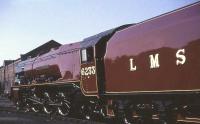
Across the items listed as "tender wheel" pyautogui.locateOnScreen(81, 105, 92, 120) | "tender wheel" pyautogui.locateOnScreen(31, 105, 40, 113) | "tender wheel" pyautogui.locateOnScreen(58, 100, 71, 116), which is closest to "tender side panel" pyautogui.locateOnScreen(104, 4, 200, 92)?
"tender wheel" pyautogui.locateOnScreen(81, 105, 92, 120)

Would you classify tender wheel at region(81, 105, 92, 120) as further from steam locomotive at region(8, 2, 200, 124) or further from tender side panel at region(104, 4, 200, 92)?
tender side panel at region(104, 4, 200, 92)

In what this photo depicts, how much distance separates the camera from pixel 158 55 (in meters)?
9.59

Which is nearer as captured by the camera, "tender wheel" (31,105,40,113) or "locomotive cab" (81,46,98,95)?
"locomotive cab" (81,46,98,95)

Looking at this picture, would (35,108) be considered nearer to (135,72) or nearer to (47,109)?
(47,109)

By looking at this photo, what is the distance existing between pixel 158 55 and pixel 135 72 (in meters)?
1.28

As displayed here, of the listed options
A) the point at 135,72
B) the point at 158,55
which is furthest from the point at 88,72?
the point at 158,55

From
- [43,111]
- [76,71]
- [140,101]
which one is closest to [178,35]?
[140,101]

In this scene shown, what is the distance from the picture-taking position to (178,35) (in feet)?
29.2

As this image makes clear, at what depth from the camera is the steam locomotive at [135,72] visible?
868 centimetres

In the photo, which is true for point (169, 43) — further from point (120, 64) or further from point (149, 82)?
point (120, 64)

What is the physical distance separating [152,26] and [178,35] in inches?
51.0

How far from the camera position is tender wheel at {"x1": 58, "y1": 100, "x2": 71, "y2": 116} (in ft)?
51.2

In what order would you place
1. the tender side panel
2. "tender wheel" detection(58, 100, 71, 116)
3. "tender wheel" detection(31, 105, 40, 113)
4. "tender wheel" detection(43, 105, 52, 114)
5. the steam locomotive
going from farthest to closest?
"tender wheel" detection(31, 105, 40, 113) → "tender wheel" detection(43, 105, 52, 114) → "tender wheel" detection(58, 100, 71, 116) → the steam locomotive → the tender side panel

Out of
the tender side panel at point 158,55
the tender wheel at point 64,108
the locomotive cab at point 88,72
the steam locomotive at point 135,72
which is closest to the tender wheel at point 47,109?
the steam locomotive at point 135,72
